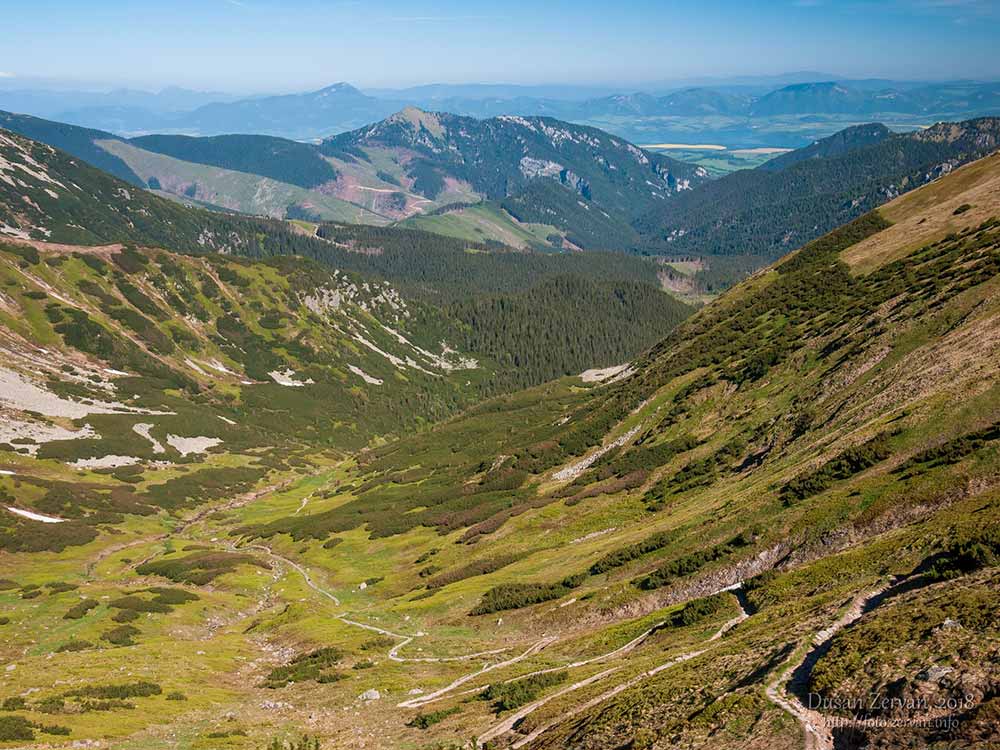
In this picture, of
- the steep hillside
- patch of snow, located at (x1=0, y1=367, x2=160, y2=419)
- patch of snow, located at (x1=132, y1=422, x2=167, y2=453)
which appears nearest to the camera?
the steep hillside

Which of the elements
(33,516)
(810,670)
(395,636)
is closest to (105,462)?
(33,516)

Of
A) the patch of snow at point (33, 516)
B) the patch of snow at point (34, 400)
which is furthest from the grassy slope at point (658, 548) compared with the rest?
the patch of snow at point (34, 400)

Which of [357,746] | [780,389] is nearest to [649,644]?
[357,746]

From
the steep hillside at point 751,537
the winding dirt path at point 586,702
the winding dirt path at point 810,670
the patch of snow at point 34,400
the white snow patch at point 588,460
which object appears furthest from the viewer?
the patch of snow at point 34,400

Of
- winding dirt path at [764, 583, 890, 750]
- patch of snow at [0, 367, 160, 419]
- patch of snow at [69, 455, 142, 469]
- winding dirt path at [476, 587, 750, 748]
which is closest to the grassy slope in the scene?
winding dirt path at [764, 583, 890, 750]

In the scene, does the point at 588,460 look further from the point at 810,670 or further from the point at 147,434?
the point at 147,434

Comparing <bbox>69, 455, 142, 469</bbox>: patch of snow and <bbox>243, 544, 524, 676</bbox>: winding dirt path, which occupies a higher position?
<bbox>243, 544, 524, 676</bbox>: winding dirt path

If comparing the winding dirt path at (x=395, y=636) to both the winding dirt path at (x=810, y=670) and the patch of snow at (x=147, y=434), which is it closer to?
the winding dirt path at (x=810, y=670)

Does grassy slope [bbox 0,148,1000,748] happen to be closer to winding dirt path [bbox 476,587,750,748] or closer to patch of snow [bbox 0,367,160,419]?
winding dirt path [bbox 476,587,750,748]
